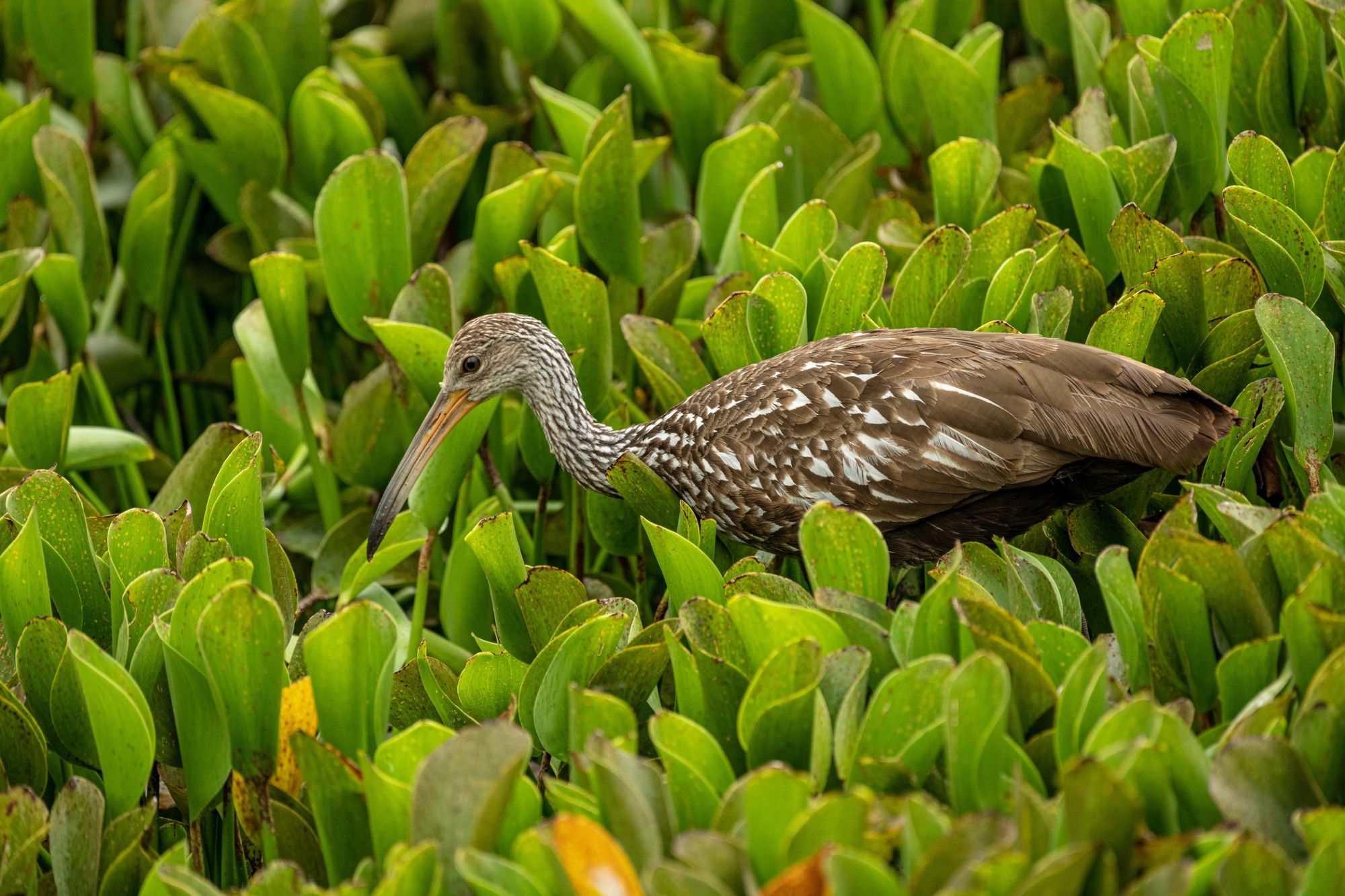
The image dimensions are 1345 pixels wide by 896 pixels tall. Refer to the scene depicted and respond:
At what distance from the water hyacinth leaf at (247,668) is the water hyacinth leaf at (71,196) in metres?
3.08

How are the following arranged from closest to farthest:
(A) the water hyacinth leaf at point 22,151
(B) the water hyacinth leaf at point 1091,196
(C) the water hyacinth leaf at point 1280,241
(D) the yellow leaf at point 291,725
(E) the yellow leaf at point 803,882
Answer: (E) the yellow leaf at point 803,882, (D) the yellow leaf at point 291,725, (C) the water hyacinth leaf at point 1280,241, (B) the water hyacinth leaf at point 1091,196, (A) the water hyacinth leaf at point 22,151

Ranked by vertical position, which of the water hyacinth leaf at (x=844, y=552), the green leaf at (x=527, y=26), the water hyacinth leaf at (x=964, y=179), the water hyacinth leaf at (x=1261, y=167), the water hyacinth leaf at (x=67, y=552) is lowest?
the water hyacinth leaf at (x=67, y=552)

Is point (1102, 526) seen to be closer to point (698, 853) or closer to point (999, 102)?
point (698, 853)

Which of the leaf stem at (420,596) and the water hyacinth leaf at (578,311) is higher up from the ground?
the water hyacinth leaf at (578,311)

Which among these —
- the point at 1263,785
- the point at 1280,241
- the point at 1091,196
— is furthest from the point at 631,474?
the point at 1263,785

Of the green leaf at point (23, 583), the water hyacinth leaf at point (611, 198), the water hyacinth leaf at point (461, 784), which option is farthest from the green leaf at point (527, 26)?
the water hyacinth leaf at point (461, 784)

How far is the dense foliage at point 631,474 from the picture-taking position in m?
2.45

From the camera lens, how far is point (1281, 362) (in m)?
3.47

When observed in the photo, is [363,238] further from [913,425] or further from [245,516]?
[913,425]

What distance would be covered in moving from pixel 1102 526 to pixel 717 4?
380 cm

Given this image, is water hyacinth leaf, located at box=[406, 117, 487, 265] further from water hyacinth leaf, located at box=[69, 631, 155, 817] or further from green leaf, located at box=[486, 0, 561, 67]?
water hyacinth leaf, located at box=[69, 631, 155, 817]

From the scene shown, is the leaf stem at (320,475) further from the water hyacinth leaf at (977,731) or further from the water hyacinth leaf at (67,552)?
the water hyacinth leaf at (977,731)

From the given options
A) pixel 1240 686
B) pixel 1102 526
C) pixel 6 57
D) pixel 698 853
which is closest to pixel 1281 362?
pixel 1102 526

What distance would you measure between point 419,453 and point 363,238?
2.45 ft
